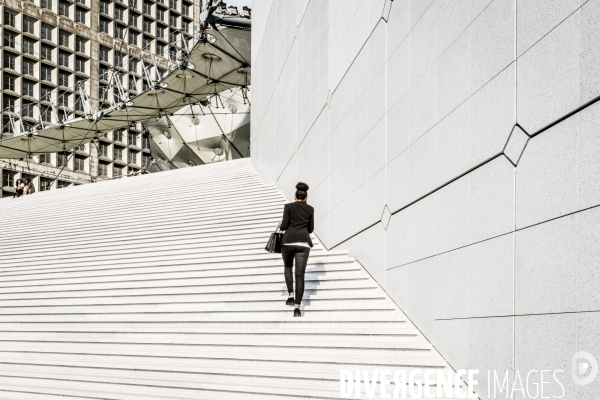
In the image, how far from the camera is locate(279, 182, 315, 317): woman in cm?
722

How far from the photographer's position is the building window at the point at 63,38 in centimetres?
5771

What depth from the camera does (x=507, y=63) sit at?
462cm

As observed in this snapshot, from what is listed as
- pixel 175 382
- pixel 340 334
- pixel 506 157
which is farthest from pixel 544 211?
pixel 175 382

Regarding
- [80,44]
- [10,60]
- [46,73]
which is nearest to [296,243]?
[10,60]

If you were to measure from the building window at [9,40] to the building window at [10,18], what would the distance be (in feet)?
2.67

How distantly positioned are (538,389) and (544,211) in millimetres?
1026

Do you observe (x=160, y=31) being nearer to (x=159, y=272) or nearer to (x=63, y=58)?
(x=63, y=58)

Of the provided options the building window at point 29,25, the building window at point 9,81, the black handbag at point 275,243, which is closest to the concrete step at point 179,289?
the black handbag at point 275,243

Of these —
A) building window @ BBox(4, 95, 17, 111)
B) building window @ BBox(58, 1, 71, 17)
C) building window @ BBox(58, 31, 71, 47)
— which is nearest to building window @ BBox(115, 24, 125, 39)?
building window @ BBox(58, 1, 71, 17)

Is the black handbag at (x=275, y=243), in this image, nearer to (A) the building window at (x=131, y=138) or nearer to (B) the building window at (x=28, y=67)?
(B) the building window at (x=28, y=67)

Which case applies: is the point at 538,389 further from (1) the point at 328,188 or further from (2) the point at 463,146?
(1) the point at 328,188

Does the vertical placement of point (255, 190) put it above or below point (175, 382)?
above

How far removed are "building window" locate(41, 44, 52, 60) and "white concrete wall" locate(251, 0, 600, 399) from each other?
5175 cm

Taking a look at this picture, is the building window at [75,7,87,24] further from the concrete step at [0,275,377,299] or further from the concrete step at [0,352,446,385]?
the concrete step at [0,352,446,385]
